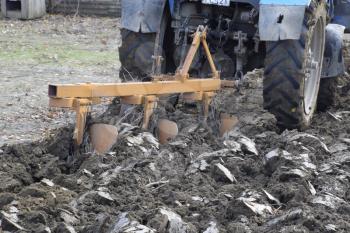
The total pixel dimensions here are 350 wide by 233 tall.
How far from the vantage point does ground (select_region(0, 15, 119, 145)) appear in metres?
10.2

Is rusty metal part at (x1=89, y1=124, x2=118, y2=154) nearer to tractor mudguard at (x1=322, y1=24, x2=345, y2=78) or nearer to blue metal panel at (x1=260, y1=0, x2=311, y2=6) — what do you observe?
blue metal panel at (x1=260, y1=0, x2=311, y2=6)

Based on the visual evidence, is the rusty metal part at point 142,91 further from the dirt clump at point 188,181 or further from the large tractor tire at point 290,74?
the large tractor tire at point 290,74

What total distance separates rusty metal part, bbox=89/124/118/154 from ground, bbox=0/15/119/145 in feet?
5.28

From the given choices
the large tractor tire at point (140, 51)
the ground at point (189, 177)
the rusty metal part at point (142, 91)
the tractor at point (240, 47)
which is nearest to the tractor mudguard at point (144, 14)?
the tractor at point (240, 47)

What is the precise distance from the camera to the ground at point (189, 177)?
5.50 meters

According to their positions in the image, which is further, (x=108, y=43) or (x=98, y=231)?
(x=108, y=43)

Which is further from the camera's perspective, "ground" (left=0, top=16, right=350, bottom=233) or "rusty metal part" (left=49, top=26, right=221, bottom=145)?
"rusty metal part" (left=49, top=26, right=221, bottom=145)

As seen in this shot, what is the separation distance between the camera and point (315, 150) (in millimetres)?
7641

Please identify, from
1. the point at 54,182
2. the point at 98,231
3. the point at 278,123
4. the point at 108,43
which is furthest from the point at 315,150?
the point at 108,43

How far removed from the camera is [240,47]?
910cm

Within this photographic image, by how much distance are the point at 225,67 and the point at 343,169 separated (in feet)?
8.80

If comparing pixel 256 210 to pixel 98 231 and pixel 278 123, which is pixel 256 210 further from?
pixel 278 123

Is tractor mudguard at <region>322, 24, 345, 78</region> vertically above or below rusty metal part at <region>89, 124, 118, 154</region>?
above

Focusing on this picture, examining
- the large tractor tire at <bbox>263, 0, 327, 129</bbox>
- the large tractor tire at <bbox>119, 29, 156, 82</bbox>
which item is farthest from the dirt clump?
the large tractor tire at <bbox>119, 29, 156, 82</bbox>
